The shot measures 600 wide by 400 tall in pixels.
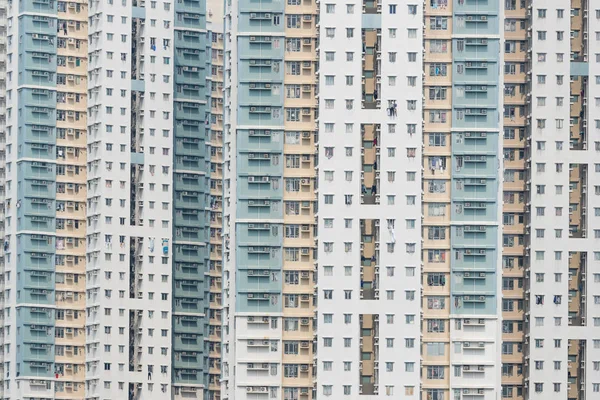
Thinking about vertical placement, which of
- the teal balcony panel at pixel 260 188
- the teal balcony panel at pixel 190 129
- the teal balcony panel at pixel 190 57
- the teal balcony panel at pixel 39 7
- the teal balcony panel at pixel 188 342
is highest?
the teal balcony panel at pixel 39 7

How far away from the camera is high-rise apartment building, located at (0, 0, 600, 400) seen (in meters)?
139

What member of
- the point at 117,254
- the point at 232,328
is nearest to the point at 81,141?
the point at 117,254

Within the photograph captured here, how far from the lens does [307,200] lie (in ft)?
459

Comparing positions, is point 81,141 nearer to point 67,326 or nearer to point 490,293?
point 67,326

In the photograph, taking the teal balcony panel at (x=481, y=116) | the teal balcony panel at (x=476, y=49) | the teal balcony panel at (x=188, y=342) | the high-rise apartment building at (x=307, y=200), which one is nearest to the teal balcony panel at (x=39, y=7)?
the high-rise apartment building at (x=307, y=200)

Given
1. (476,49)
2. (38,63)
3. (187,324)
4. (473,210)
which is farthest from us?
(187,324)

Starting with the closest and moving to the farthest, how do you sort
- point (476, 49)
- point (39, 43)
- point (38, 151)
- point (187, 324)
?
1. point (476, 49)
2. point (38, 151)
3. point (39, 43)
4. point (187, 324)

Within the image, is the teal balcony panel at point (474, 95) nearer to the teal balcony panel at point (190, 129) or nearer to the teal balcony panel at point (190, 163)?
the teal balcony panel at point (190, 129)

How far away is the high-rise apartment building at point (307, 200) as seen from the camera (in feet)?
455

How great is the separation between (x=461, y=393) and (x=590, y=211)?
13.9 m

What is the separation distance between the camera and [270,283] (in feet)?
458

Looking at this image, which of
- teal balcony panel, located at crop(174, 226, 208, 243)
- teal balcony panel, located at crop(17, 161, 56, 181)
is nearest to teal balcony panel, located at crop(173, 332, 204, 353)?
teal balcony panel, located at crop(174, 226, 208, 243)

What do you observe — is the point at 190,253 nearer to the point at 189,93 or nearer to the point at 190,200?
the point at 190,200

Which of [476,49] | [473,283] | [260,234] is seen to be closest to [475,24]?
[476,49]
